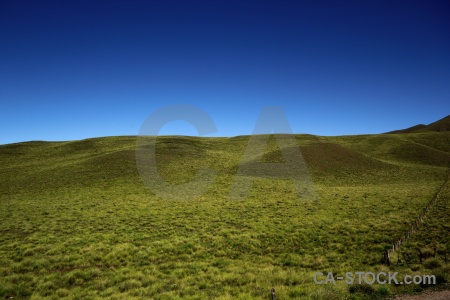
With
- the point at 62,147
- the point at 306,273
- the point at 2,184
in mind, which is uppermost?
the point at 62,147

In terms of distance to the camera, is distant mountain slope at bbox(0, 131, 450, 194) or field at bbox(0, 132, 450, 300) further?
distant mountain slope at bbox(0, 131, 450, 194)

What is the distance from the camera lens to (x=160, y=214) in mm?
27250

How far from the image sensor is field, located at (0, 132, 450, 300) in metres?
12.6

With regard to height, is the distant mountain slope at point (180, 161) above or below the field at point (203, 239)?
above

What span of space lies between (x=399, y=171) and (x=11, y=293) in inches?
2598

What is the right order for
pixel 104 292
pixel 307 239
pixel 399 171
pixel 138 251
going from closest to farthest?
pixel 104 292 < pixel 138 251 < pixel 307 239 < pixel 399 171

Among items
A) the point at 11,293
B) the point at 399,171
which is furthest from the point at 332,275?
the point at 399,171

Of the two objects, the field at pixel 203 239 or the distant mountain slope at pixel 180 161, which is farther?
the distant mountain slope at pixel 180 161

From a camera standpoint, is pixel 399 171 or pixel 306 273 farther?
pixel 399 171

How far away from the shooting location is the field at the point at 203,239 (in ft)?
41.2

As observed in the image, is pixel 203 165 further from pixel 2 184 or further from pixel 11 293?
pixel 11 293

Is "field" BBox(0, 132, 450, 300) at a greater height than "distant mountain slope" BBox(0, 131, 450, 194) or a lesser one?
lesser

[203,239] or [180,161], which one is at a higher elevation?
[180,161]

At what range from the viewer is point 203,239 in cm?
1972
